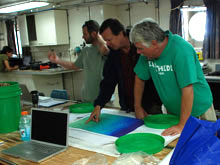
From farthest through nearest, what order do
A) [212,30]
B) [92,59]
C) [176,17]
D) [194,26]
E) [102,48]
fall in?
[194,26] → [176,17] → [212,30] → [92,59] → [102,48]

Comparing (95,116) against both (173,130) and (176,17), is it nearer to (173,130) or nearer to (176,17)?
(173,130)

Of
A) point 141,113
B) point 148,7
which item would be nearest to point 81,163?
point 141,113

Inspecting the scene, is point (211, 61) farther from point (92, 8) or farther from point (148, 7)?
point (92, 8)

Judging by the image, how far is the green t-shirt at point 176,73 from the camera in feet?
4.79

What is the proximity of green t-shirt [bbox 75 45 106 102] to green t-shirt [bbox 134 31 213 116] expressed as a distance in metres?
0.82

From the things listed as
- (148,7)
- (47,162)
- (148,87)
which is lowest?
(47,162)

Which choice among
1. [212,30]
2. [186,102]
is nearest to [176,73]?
[186,102]

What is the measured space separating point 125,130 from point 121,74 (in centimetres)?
54

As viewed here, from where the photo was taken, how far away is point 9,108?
173cm

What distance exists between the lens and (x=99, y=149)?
4.30ft

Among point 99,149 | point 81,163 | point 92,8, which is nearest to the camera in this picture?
point 81,163

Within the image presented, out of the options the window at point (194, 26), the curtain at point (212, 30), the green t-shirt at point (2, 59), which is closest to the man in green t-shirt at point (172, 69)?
the curtain at point (212, 30)

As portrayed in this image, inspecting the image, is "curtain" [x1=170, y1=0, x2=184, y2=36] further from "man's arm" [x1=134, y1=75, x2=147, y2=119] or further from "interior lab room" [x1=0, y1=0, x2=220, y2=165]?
"man's arm" [x1=134, y1=75, x2=147, y2=119]

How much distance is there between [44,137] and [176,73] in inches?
34.7
